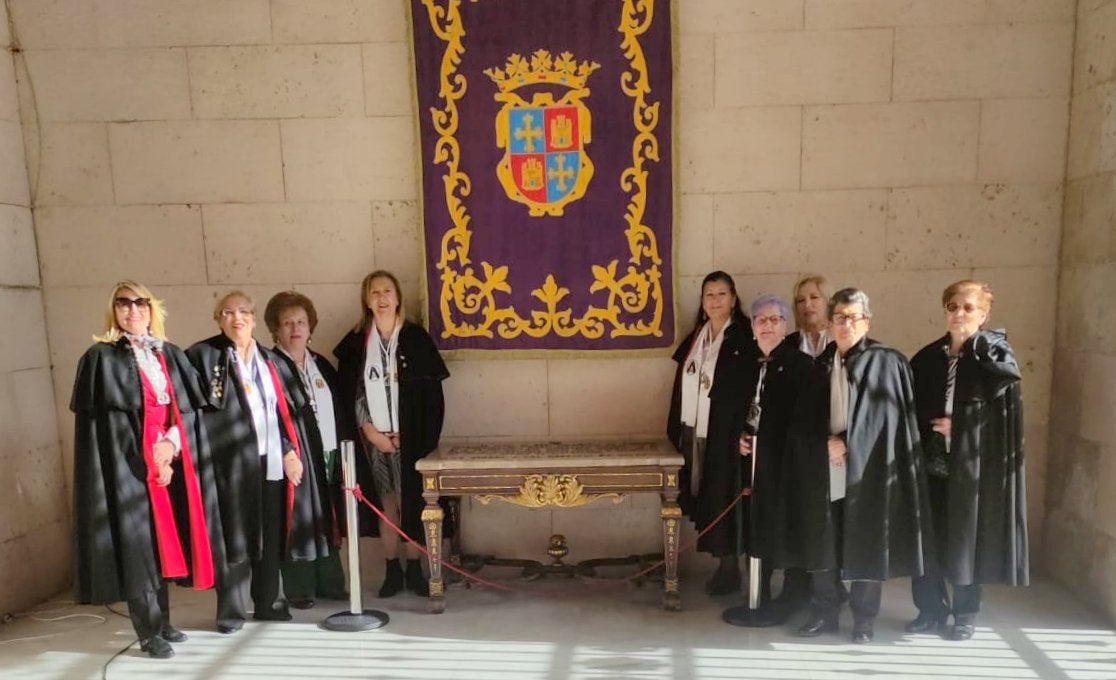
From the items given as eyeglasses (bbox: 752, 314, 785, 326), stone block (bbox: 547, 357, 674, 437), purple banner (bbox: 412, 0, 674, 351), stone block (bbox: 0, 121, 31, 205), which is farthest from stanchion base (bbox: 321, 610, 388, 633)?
stone block (bbox: 0, 121, 31, 205)

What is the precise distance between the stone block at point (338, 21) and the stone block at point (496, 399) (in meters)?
1.77

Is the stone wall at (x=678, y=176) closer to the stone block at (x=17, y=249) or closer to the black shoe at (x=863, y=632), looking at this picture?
Answer: the stone block at (x=17, y=249)

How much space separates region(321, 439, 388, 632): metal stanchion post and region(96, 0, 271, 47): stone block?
226 centimetres

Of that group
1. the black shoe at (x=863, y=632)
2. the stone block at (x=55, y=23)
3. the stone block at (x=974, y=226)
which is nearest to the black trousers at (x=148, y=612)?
the stone block at (x=55, y=23)

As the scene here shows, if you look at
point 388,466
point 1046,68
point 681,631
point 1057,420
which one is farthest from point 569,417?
point 1046,68

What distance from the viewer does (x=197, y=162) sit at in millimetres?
3717

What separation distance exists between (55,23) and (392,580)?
3.41 m

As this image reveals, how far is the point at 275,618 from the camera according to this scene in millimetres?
3285

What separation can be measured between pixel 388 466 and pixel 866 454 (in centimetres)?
223

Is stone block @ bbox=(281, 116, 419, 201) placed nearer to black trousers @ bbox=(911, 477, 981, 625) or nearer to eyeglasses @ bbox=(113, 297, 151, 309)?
eyeglasses @ bbox=(113, 297, 151, 309)

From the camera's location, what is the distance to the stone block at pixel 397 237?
3.71 metres

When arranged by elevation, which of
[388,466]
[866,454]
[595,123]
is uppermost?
[595,123]

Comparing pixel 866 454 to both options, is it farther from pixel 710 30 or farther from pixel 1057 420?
A: pixel 710 30

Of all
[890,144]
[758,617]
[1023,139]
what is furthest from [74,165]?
A: [1023,139]
